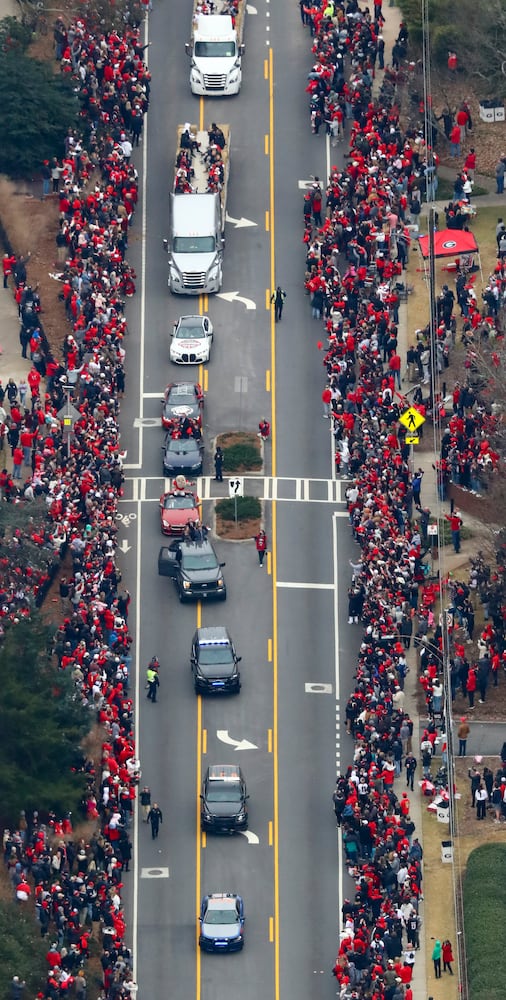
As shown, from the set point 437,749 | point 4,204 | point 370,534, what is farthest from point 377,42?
point 437,749

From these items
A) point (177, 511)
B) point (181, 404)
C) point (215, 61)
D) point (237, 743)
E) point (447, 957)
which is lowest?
point (447, 957)

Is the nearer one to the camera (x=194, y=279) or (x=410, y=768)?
(x=410, y=768)

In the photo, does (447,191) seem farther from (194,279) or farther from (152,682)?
(152,682)

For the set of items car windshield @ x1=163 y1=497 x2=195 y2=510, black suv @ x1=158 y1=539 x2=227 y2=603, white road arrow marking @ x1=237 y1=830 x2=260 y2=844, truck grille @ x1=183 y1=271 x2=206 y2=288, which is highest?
truck grille @ x1=183 y1=271 x2=206 y2=288

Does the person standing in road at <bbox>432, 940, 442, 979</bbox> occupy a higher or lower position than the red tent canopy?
lower

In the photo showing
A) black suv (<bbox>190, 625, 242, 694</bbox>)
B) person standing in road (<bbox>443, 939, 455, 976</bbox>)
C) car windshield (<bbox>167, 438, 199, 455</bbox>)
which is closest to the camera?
person standing in road (<bbox>443, 939, 455, 976</bbox>)

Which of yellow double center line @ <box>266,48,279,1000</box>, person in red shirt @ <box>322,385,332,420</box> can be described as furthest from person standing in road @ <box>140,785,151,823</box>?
person in red shirt @ <box>322,385,332,420</box>

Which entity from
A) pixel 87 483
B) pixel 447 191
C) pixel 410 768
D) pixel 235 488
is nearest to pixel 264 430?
pixel 235 488

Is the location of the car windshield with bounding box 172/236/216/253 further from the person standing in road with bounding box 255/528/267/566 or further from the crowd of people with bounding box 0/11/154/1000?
the person standing in road with bounding box 255/528/267/566
